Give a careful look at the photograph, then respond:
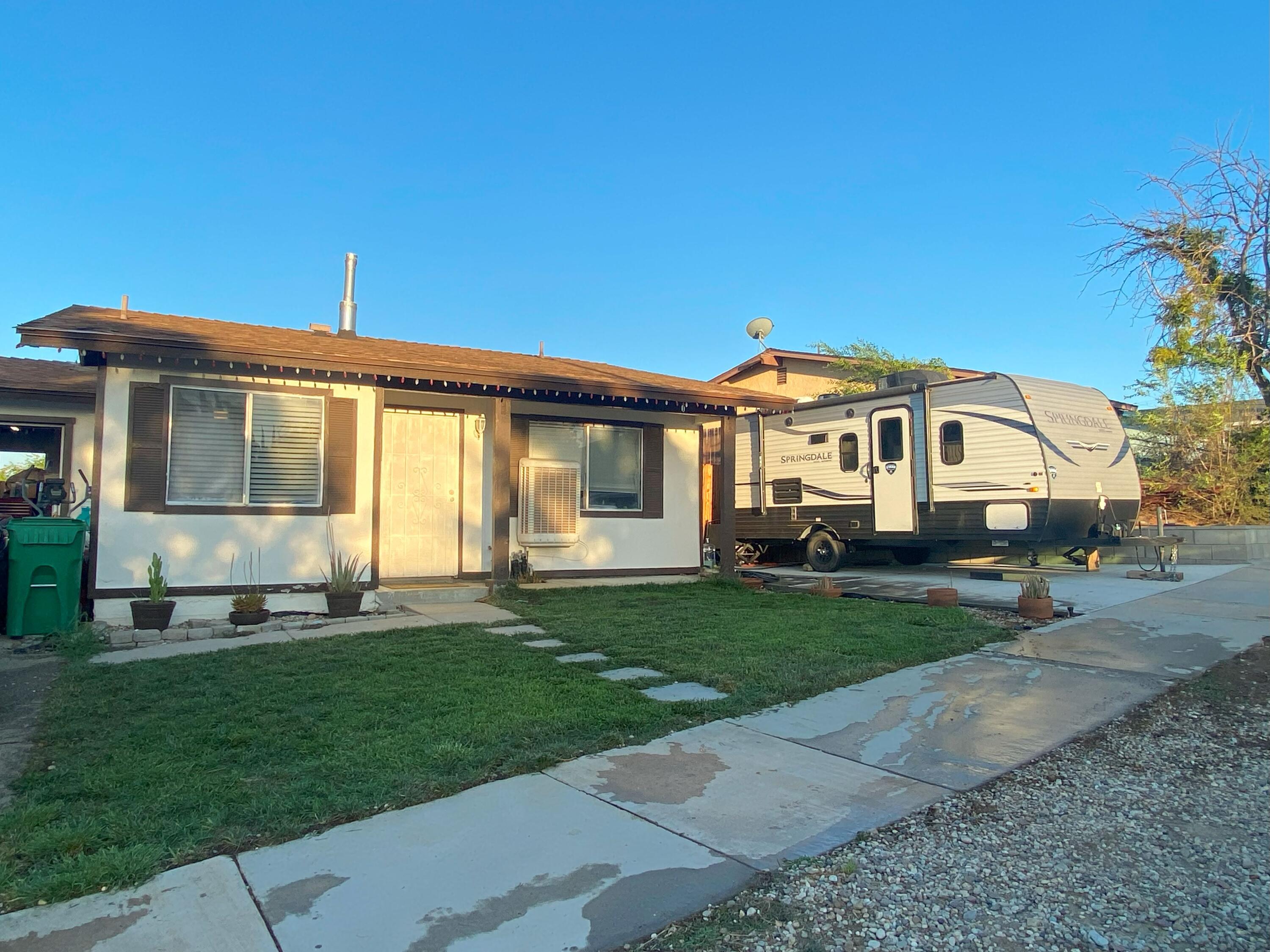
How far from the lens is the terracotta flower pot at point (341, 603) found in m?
8.54

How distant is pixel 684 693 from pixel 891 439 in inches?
332

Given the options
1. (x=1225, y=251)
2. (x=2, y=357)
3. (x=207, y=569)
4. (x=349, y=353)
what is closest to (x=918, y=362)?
(x=1225, y=251)

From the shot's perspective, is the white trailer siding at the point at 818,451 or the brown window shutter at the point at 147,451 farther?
the white trailer siding at the point at 818,451

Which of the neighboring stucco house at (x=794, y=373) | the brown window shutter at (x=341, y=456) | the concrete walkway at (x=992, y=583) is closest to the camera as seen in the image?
the brown window shutter at (x=341, y=456)

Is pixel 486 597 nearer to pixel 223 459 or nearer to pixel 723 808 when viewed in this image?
pixel 223 459

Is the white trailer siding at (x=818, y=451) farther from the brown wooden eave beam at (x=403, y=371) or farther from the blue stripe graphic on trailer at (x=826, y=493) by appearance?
the brown wooden eave beam at (x=403, y=371)

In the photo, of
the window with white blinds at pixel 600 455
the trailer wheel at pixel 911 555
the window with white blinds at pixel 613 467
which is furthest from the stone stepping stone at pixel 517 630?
the trailer wheel at pixel 911 555

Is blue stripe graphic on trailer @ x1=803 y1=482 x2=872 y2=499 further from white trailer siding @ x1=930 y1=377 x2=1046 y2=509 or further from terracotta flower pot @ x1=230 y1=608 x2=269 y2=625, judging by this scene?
terracotta flower pot @ x1=230 y1=608 x2=269 y2=625

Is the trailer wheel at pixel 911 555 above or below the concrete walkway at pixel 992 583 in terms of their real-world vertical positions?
above

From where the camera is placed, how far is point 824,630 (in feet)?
24.6

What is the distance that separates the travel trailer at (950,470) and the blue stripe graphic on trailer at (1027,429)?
0.05ft

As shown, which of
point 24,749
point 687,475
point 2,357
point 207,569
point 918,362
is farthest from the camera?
point 918,362

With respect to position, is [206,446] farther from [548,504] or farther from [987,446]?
[987,446]

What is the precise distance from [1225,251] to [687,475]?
704 cm
